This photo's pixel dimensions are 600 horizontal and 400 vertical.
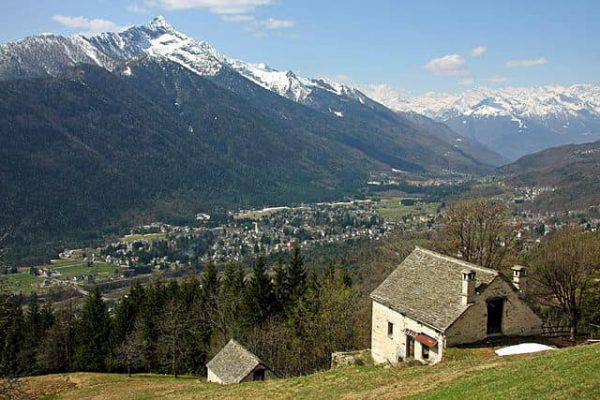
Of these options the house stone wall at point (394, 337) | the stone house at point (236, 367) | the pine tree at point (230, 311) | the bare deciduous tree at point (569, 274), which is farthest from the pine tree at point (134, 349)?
the bare deciduous tree at point (569, 274)

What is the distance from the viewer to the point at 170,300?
236 feet

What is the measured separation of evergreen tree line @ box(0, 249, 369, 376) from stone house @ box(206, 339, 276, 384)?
7102mm

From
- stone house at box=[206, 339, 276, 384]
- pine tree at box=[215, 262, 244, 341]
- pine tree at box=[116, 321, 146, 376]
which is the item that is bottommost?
pine tree at box=[116, 321, 146, 376]

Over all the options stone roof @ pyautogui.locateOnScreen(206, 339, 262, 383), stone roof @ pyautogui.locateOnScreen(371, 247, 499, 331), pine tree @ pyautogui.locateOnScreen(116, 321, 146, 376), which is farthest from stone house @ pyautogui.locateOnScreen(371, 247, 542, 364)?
pine tree @ pyautogui.locateOnScreen(116, 321, 146, 376)

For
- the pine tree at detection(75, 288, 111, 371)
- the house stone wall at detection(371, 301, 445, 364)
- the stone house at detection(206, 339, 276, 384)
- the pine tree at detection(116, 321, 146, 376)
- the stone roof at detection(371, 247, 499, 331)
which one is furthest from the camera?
the pine tree at detection(75, 288, 111, 371)

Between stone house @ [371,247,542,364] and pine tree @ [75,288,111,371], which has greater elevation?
stone house @ [371,247,542,364]

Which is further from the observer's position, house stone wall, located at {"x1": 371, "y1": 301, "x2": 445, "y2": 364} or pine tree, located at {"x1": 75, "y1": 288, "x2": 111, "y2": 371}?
pine tree, located at {"x1": 75, "y1": 288, "x2": 111, "y2": 371}

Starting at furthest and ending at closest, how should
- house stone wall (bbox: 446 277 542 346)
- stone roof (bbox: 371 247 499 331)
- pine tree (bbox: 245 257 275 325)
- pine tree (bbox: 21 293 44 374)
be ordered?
pine tree (bbox: 21 293 44 374), pine tree (bbox: 245 257 275 325), stone roof (bbox: 371 247 499 331), house stone wall (bbox: 446 277 542 346)

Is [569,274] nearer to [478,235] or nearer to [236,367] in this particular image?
[478,235]

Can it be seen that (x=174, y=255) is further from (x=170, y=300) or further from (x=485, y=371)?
(x=485, y=371)

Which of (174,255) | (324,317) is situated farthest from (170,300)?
(174,255)

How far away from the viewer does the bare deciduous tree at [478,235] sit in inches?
2253

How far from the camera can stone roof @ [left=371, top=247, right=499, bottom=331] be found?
35.2 m

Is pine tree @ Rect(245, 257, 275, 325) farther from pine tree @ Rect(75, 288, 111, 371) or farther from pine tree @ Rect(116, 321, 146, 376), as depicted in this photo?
pine tree @ Rect(75, 288, 111, 371)
